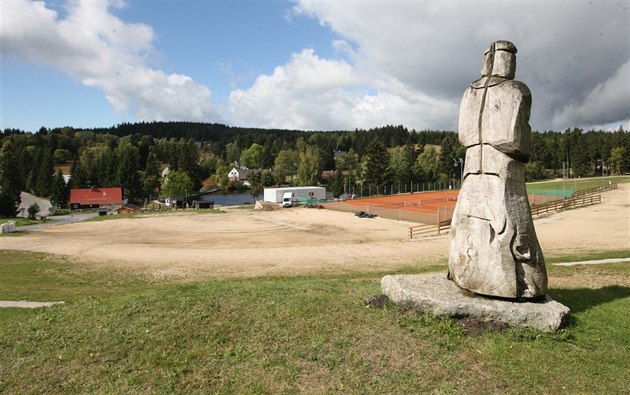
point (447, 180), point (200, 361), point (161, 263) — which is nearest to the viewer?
point (200, 361)

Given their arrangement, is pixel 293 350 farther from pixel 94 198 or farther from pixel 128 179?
pixel 128 179

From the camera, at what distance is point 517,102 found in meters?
8.45

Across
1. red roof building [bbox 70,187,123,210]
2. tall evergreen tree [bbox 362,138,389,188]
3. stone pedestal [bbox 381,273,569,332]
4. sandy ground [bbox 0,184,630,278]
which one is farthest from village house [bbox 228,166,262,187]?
stone pedestal [bbox 381,273,569,332]

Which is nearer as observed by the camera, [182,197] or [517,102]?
[517,102]

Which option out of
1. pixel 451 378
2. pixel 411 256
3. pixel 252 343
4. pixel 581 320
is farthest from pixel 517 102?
pixel 411 256

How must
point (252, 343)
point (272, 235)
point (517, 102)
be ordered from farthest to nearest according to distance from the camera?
1. point (272, 235)
2. point (517, 102)
3. point (252, 343)

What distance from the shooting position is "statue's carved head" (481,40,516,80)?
348 inches

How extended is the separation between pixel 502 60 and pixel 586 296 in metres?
7.22

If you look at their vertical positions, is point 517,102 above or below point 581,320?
above

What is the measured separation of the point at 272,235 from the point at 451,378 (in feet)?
104

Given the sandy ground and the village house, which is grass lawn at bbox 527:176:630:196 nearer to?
the sandy ground

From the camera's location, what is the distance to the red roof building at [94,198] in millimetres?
72000

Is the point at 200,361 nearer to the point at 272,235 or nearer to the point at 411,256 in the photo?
the point at 411,256

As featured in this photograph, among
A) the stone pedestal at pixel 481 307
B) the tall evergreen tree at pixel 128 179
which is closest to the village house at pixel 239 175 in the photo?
the tall evergreen tree at pixel 128 179
